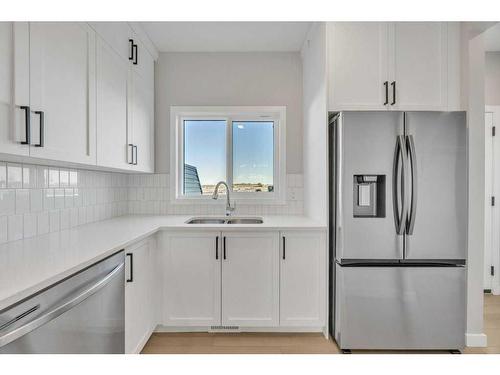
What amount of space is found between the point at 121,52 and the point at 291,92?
1.54 m

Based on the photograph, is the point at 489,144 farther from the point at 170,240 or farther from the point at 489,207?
the point at 170,240

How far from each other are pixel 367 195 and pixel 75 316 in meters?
1.78

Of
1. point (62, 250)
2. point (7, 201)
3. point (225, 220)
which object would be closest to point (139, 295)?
point (62, 250)

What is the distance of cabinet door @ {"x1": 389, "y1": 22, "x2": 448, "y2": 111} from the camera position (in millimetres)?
2170

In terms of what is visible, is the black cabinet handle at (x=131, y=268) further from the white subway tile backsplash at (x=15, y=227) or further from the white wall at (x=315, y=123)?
the white wall at (x=315, y=123)

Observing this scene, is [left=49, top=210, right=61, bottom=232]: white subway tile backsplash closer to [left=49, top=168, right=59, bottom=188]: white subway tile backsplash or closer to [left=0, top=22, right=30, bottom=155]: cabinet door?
[left=49, top=168, right=59, bottom=188]: white subway tile backsplash

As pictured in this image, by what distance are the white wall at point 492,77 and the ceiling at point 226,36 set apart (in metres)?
1.92

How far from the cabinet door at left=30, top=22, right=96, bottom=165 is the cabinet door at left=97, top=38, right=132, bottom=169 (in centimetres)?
9

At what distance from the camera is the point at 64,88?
1.52 metres

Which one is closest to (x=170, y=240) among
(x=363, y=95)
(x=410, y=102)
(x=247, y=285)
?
(x=247, y=285)

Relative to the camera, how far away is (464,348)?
2.13 meters

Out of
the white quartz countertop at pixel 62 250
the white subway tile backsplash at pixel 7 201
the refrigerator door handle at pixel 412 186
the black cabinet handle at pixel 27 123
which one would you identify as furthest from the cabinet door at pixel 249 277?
the black cabinet handle at pixel 27 123

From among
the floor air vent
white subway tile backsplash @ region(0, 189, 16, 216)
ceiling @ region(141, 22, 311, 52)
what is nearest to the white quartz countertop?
white subway tile backsplash @ region(0, 189, 16, 216)

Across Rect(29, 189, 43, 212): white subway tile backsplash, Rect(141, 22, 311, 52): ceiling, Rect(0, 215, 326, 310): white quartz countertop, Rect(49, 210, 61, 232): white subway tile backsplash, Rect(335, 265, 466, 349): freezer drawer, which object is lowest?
Rect(335, 265, 466, 349): freezer drawer
